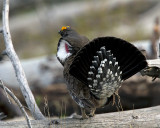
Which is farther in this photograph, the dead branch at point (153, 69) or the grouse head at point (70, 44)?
the dead branch at point (153, 69)

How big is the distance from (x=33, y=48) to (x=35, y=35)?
1595mm

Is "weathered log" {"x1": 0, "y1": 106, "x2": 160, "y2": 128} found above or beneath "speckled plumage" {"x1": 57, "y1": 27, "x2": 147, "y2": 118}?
beneath

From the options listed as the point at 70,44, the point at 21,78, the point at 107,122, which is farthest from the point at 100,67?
the point at 21,78

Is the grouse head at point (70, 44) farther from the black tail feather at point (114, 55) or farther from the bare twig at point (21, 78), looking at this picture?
the bare twig at point (21, 78)

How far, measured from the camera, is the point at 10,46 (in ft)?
16.7

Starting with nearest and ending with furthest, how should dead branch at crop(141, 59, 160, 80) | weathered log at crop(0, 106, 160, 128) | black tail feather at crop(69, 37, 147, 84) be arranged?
black tail feather at crop(69, 37, 147, 84)
weathered log at crop(0, 106, 160, 128)
dead branch at crop(141, 59, 160, 80)

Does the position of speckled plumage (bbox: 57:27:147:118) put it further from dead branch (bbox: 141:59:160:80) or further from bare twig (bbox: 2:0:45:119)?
bare twig (bbox: 2:0:45:119)

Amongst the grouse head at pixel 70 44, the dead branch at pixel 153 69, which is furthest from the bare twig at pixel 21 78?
the dead branch at pixel 153 69

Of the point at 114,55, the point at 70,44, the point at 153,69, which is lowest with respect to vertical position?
the point at 153,69

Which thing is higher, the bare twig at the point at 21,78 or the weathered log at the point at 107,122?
→ the bare twig at the point at 21,78

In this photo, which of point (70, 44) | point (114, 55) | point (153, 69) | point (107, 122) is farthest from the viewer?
point (153, 69)

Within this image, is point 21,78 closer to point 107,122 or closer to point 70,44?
point 70,44

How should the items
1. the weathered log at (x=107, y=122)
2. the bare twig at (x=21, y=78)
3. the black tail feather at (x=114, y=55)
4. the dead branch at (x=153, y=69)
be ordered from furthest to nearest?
the bare twig at (x=21, y=78), the dead branch at (x=153, y=69), the weathered log at (x=107, y=122), the black tail feather at (x=114, y=55)

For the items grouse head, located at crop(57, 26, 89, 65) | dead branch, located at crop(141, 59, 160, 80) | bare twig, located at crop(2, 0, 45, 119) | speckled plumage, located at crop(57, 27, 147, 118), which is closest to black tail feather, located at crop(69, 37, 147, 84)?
speckled plumage, located at crop(57, 27, 147, 118)
